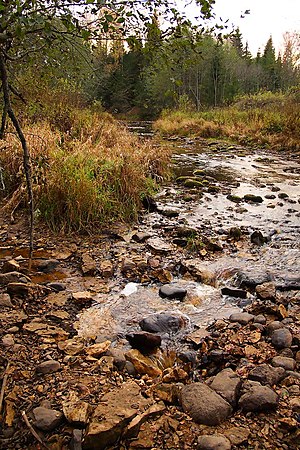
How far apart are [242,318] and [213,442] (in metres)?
1.38

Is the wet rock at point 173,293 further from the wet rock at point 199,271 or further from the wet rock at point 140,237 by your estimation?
the wet rock at point 140,237

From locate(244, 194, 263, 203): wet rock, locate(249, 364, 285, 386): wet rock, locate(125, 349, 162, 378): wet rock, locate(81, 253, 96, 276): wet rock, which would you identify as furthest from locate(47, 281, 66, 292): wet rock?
locate(244, 194, 263, 203): wet rock

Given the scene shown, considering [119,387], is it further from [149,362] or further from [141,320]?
[141,320]

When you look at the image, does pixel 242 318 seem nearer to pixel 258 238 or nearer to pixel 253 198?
pixel 258 238

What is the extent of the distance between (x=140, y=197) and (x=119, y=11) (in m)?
4.61

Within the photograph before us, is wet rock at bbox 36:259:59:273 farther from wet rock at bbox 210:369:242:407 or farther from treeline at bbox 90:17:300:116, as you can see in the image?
treeline at bbox 90:17:300:116

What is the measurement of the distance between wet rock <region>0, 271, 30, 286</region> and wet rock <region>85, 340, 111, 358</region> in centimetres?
109

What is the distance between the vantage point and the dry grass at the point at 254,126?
15.2 meters

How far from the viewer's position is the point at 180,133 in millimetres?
20547

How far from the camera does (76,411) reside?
6.15 feet

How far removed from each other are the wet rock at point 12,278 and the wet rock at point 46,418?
1.62 metres

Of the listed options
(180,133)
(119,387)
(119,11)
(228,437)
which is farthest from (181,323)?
(180,133)

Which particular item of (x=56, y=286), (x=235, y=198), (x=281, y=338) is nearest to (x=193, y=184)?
(x=235, y=198)

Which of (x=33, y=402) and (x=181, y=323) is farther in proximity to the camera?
(x=181, y=323)
